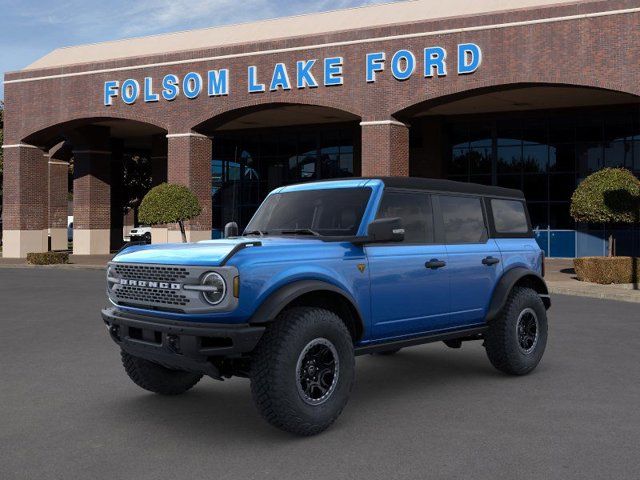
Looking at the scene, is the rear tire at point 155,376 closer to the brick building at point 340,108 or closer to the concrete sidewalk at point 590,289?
the concrete sidewalk at point 590,289

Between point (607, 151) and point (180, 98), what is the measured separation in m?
19.1

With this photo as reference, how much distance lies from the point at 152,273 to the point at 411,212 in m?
2.54

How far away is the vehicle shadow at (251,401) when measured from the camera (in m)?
5.86

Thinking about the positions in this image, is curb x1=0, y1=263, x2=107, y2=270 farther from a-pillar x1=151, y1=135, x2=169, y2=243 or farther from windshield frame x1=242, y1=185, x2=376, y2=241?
windshield frame x1=242, y1=185, x2=376, y2=241

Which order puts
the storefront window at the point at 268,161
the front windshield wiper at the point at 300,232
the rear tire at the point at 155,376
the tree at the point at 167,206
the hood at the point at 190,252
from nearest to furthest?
the hood at the point at 190,252 → the front windshield wiper at the point at 300,232 → the rear tire at the point at 155,376 → the tree at the point at 167,206 → the storefront window at the point at 268,161

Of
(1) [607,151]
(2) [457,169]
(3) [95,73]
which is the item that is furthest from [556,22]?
(3) [95,73]

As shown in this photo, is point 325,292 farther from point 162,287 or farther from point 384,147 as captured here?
point 384,147

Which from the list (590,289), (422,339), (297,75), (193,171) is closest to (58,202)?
(193,171)

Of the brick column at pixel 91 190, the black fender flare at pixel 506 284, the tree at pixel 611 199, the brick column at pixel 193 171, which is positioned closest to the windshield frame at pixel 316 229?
the black fender flare at pixel 506 284

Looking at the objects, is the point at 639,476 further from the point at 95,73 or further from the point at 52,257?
the point at 95,73

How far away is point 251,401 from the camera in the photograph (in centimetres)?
679

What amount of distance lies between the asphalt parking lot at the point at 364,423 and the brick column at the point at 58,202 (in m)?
33.9

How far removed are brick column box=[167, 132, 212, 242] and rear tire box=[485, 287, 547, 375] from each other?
24817mm

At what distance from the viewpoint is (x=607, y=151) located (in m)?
32.0
